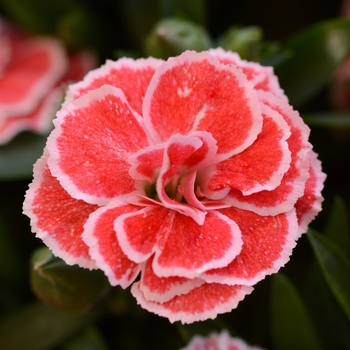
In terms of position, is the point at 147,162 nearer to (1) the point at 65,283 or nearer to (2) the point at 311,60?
(1) the point at 65,283

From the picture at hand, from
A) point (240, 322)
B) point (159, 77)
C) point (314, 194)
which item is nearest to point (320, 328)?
point (240, 322)

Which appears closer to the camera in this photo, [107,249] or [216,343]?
[107,249]

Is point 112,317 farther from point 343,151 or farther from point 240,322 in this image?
point 343,151

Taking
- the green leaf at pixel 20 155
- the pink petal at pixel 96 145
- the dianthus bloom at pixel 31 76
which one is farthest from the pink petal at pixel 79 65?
the pink petal at pixel 96 145

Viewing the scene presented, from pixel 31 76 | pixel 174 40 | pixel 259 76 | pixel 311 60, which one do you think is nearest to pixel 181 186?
A: pixel 259 76

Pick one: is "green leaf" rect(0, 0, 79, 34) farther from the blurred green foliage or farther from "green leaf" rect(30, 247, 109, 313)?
"green leaf" rect(30, 247, 109, 313)

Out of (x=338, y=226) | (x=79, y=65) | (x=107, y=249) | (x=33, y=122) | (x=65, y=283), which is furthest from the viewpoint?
(x=79, y=65)

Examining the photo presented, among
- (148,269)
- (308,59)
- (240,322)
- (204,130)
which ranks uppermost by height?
(308,59)
